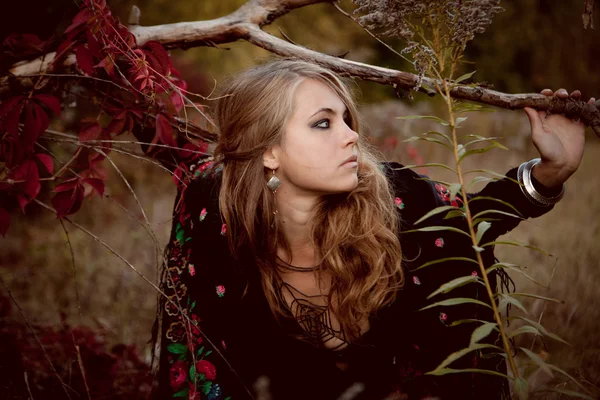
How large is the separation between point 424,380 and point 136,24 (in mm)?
1824

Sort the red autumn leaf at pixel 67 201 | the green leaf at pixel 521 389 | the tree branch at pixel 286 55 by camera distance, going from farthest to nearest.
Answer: the red autumn leaf at pixel 67 201 < the tree branch at pixel 286 55 < the green leaf at pixel 521 389

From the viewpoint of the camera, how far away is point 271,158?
2.08 meters

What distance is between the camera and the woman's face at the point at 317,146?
190 cm

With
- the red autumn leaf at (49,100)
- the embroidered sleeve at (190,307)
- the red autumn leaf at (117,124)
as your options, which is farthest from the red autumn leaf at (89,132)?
the embroidered sleeve at (190,307)

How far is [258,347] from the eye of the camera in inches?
80.9

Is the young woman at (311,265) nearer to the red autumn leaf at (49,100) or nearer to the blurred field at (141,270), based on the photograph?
the blurred field at (141,270)

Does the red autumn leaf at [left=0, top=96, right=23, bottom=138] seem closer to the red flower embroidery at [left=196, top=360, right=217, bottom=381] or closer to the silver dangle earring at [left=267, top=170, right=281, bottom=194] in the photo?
the silver dangle earring at [left=267, top=170, right=281, bottom=194]

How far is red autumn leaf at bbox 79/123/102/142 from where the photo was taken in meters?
1.88

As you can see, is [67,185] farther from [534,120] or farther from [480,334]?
[534,120]

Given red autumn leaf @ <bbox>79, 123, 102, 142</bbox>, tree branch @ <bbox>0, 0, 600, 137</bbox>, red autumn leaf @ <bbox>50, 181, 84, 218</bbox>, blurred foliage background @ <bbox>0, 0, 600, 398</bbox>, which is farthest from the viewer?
blurred foliage background @ <bbox>0, 0, 600, 398</bbox>

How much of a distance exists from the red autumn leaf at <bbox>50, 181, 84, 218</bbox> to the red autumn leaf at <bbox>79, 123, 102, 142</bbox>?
0.18 m

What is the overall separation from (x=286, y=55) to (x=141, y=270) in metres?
2.46

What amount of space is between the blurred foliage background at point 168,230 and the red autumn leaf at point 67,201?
1.03 ft

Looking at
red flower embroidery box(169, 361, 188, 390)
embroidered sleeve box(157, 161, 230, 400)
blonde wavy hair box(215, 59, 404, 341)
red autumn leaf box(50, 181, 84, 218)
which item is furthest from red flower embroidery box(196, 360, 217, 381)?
red autumn leaf box(50, 181, 84, 218)
